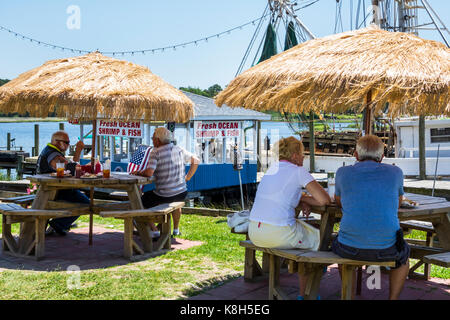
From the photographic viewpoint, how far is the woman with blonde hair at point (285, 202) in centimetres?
372

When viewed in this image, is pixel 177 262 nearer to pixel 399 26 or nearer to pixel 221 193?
pixel 221 193

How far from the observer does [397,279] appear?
12.0 feet

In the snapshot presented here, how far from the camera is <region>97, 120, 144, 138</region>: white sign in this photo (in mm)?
13062

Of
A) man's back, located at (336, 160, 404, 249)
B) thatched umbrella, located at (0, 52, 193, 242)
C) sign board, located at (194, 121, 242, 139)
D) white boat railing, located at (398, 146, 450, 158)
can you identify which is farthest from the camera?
white boat railing, located at (398, 146, 450, 158)

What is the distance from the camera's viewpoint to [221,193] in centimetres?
1588

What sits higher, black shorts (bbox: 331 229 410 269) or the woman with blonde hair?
the woman with blonde hair

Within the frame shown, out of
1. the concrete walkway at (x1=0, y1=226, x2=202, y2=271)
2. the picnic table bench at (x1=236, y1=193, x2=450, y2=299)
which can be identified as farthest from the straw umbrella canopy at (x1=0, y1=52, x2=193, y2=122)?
the picnic table bench at (x1=236, y1=193, x2=450, y2=299)

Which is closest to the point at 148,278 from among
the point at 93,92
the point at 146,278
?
the point at 146,278

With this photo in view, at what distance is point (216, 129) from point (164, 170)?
9.24 metres

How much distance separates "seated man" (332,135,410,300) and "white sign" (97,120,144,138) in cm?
981

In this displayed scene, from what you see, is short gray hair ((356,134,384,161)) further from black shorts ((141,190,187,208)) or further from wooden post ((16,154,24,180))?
wooden post ((16,154,24,180))

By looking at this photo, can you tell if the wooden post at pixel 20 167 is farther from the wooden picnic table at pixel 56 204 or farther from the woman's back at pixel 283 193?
the woman's back at pixel 283 193

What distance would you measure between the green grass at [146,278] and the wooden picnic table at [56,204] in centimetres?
54

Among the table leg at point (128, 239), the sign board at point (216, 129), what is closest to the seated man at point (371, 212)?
the table leg at point (128, 239)
